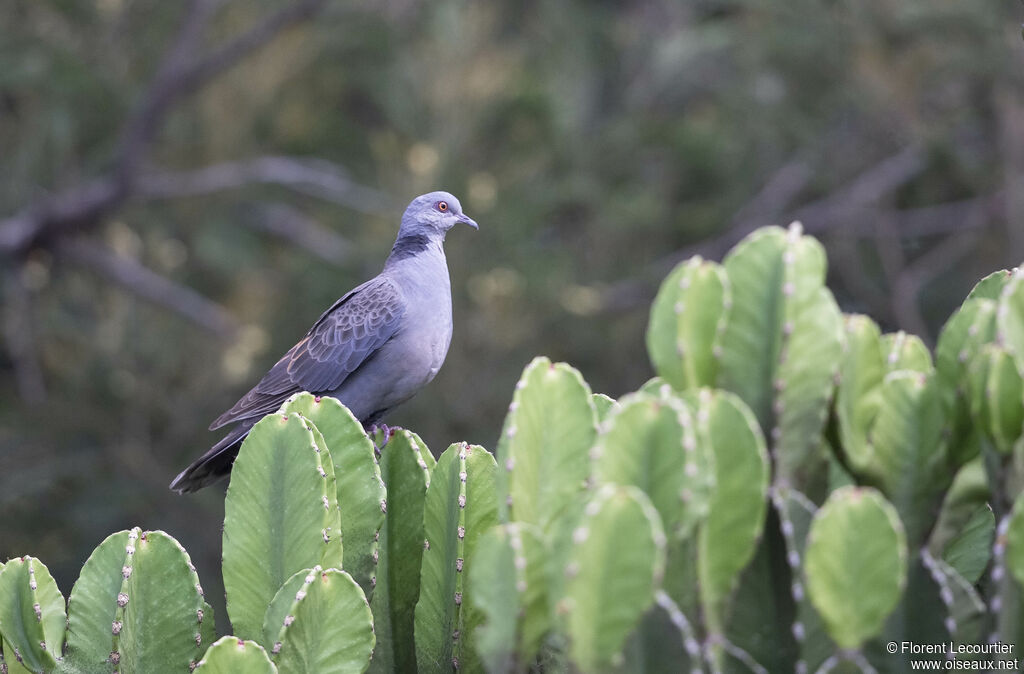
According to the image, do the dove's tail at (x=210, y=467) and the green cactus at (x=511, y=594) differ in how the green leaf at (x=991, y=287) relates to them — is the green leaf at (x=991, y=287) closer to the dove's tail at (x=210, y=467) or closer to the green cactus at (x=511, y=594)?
the green cactus at (x=511, y=594)

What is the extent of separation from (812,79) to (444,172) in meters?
4.55

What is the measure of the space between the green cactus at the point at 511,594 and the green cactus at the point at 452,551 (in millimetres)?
608

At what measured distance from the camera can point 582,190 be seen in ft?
37.9

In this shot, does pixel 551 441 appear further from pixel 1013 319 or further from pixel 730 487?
pixel 1013 319

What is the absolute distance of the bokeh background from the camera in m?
9.83

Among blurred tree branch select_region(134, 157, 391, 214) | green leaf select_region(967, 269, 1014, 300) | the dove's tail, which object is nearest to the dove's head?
the dove's tail

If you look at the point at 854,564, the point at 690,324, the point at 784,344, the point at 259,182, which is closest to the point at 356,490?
the point at 690,324

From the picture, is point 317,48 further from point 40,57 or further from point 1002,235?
point 1002,235

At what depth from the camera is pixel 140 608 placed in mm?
2809

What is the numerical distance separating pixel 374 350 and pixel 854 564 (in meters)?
2.49

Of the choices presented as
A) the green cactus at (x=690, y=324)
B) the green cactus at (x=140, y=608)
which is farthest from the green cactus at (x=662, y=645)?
the green cactus at (x=140, y=608)

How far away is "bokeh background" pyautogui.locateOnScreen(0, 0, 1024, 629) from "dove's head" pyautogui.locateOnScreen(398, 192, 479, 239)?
4297 millimetres

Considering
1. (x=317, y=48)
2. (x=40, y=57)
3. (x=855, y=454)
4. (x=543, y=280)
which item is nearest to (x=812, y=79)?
(x=543, y=280)

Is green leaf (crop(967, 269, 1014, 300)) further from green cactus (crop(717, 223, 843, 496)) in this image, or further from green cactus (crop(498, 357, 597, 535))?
green cactus (crop(498, 357, 597, 535))
